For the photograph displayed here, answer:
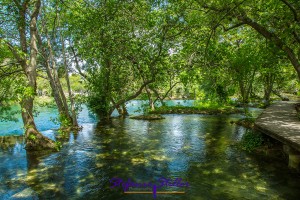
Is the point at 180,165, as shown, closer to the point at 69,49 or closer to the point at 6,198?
the point at 6,198

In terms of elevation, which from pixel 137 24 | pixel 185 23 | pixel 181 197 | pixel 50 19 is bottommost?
pixel 181 197

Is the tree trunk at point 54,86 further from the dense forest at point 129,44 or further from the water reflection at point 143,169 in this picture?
the water reflection at point 143,169

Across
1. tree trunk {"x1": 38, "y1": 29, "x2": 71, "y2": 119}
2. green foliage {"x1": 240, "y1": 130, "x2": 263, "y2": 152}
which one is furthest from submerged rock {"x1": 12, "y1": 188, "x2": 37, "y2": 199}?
tree trunk {"x1": 38, "y1": 29, "x2": 71, "y2": 119}

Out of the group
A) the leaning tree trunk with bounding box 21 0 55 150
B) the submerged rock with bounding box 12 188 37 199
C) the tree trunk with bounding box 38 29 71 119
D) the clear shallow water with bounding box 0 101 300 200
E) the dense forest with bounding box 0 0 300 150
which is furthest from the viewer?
the tree trunk with bounding box 38 29 71 119

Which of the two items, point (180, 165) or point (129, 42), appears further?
point (129, 42)

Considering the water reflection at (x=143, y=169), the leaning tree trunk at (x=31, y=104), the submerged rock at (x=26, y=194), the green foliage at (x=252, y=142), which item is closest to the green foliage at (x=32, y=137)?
the leaning tree trunk at (x=31, y=104)

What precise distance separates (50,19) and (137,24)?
335 inches

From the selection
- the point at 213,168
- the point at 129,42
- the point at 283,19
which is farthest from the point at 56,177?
the point at 283,19

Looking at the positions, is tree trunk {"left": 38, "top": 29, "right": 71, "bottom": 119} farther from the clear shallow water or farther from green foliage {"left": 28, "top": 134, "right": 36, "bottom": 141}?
green foliage {"left": 28, "top": 134, "right": 36, "bottom": 141}

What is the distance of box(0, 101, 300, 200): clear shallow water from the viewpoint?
7250 millimetres

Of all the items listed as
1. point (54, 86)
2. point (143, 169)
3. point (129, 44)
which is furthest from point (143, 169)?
point (54, 86)

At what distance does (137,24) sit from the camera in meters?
16.8

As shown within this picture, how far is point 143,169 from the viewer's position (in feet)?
30.6

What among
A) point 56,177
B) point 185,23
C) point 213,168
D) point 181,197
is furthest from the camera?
point 185,23
